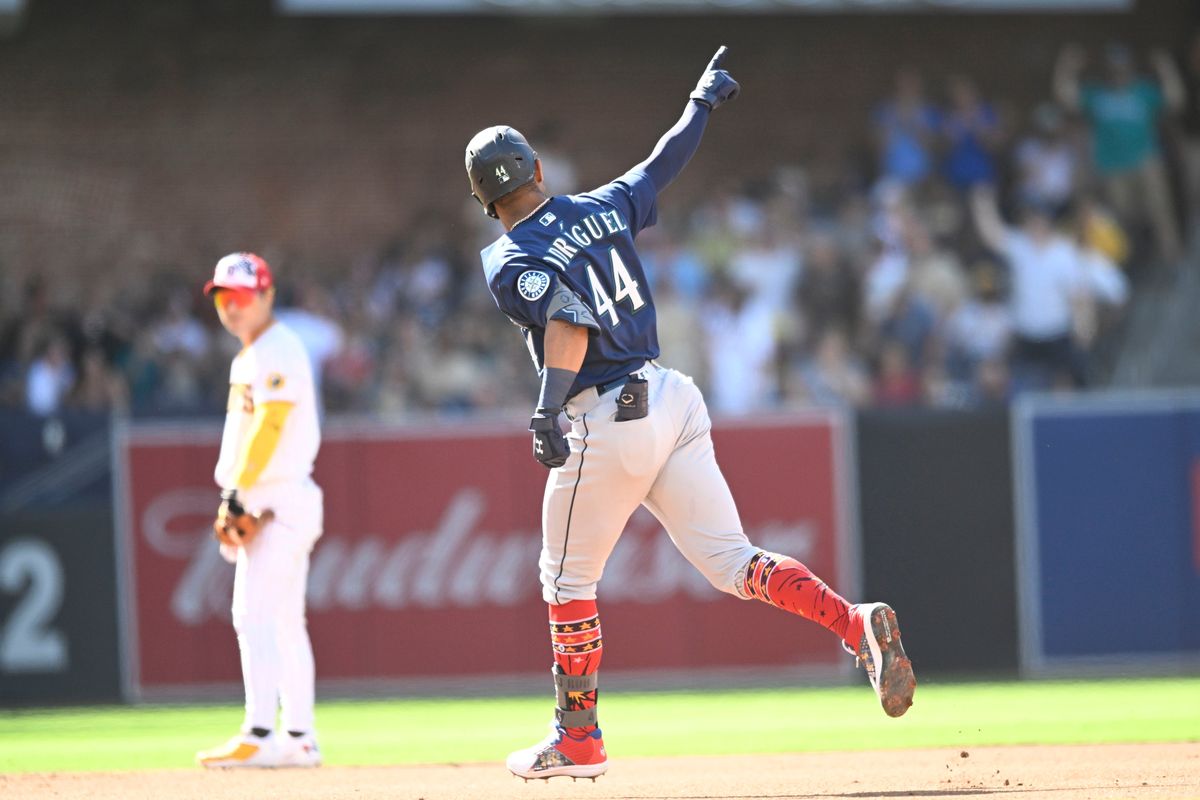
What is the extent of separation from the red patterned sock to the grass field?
2096 millimetres

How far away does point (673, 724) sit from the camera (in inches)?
389

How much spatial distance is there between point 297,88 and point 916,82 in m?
6.61

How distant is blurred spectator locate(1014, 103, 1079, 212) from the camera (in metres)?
15.9

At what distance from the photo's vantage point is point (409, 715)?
36.5ft

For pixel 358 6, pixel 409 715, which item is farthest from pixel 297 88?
pixel 409 715

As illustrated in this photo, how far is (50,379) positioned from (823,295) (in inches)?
258

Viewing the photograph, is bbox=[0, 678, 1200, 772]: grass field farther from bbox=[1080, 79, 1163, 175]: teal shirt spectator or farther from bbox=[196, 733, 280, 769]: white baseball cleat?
bbox=[1080, 79, 1163, 175]: teal shirt spectator

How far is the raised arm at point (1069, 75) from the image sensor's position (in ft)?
55.7

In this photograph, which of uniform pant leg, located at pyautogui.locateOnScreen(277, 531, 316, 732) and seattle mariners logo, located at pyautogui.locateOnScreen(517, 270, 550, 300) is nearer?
seattle mariners logo, located at pyautogui.locateOnScreen(517, 270, 550, 300)

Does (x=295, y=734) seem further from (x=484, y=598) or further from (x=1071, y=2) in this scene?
(x=1071, y=2)

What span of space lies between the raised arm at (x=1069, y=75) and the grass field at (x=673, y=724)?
7.06m

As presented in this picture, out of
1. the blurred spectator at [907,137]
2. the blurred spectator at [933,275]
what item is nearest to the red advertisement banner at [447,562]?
the blurred spectator at [933,275]

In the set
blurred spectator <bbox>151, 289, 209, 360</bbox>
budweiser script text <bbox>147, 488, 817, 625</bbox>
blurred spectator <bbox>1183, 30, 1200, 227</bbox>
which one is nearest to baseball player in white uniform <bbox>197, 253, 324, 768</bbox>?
budweiser script text <bbox>147, 488, 817, 625</bbox>

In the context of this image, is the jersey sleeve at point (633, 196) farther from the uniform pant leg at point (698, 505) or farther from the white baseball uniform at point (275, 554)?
the white baseball uniform at point (275, 554)
